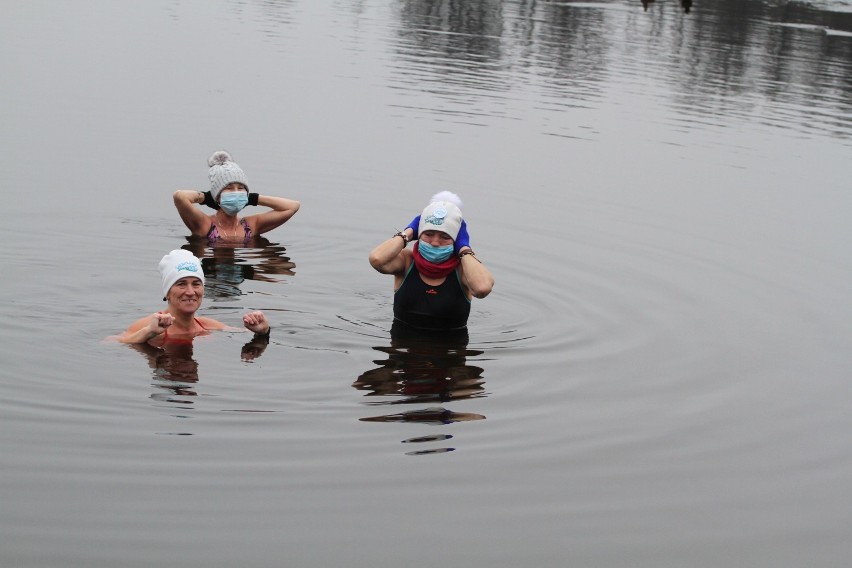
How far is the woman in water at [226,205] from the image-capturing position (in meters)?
16.6

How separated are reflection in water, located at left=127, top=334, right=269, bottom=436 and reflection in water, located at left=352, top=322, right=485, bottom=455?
1.18 m

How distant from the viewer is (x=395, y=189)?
2020cm

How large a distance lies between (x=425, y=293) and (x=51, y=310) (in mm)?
3745

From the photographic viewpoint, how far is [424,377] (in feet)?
38.4

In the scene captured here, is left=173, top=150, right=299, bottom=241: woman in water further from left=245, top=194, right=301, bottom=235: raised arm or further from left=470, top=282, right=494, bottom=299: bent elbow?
left=470, top=282, right=494, bottom=299: bent elbow

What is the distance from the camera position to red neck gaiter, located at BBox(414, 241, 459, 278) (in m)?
12.8

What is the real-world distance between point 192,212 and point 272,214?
3.70 feet

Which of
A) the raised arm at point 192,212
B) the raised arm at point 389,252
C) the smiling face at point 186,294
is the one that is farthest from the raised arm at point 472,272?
the raised arm at point 192,212

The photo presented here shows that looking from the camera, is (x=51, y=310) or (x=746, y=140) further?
(x=746, y=140)

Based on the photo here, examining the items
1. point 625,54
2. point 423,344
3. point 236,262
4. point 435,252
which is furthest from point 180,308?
point 625,54

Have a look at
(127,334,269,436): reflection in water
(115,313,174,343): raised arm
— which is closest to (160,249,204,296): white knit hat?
(115,313,174,343): raised arm

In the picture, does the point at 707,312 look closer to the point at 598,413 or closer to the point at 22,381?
the point at 598,413

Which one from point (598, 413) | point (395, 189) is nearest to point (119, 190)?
point (395, 189)

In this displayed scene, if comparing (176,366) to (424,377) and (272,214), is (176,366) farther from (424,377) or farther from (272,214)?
(272,214)
